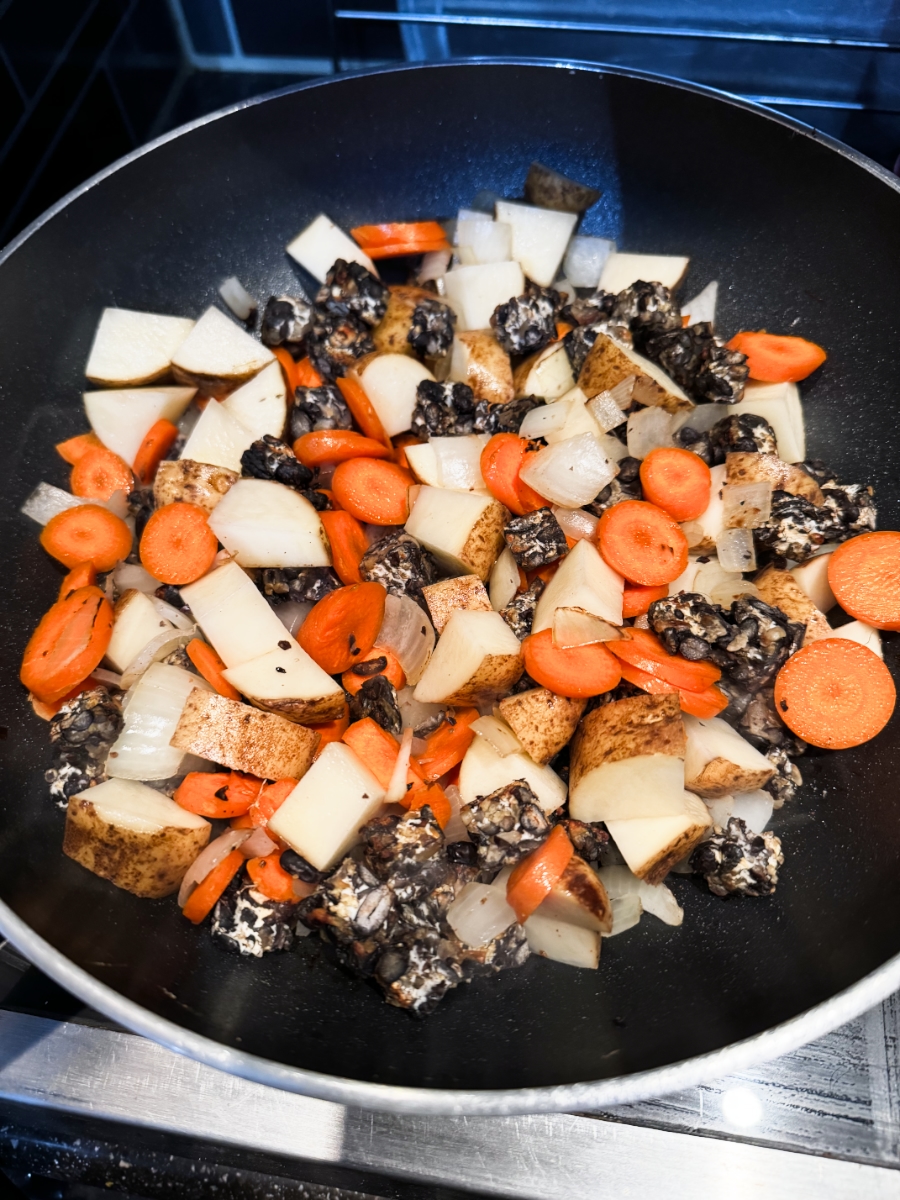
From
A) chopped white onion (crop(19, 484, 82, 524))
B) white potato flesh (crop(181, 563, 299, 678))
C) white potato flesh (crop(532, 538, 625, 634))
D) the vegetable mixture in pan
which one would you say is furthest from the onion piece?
chopped white onion (crop(19, 484, 82, 524))

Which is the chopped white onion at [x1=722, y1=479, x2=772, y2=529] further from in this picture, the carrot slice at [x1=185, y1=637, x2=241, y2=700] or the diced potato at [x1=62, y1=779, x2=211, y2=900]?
the diced potato at [x1=62, y1=779, x2=211, y2=900]

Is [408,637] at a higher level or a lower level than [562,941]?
higher

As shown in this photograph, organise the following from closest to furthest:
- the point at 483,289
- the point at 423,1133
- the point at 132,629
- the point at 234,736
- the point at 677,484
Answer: the point at 423,1133
the point at 234,736
the point at 132,629
the point at 677,484
the point at 483,289

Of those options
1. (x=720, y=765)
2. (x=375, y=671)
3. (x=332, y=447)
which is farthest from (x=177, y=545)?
(x=720, y=765)

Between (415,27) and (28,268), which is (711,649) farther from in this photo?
(415,27)

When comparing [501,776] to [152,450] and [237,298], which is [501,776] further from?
[237,298]

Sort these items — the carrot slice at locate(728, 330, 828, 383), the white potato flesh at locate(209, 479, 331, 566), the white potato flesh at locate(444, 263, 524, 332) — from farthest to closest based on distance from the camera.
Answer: the white potato flesh at locate(444, 263, 524, 332) → the carrot slice at locate(728, 330, 828, 383) → the white potato flesh at locate(209, 479, 331, 566)

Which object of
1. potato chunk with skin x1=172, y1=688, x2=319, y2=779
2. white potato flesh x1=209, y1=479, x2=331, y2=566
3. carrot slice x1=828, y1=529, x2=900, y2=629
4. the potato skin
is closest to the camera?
the potato skin

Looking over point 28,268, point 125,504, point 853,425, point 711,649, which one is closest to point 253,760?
point 125,504
